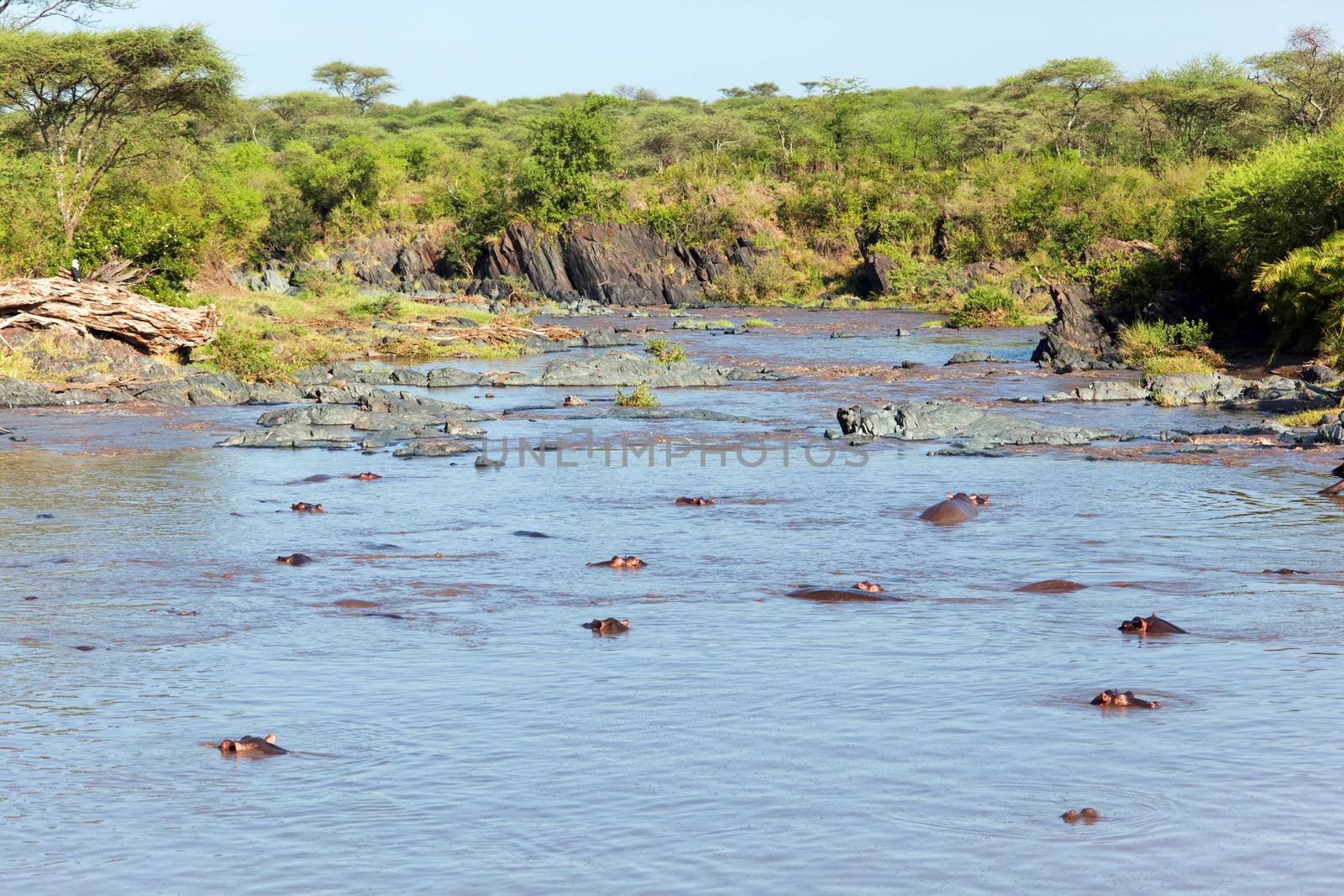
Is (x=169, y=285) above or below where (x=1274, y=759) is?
above

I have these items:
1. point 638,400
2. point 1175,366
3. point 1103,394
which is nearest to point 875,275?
point 1175,366

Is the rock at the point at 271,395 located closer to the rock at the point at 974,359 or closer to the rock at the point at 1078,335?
the rock at the point at 974,359

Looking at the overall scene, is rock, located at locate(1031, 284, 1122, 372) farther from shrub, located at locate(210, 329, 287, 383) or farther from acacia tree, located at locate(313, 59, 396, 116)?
acacia tree, located at locate(313, 59, 396, 116)

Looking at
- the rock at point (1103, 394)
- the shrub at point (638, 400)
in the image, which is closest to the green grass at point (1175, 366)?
the rock at point (1103, 394)

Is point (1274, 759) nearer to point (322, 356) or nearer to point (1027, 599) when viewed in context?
point (1027, 599)

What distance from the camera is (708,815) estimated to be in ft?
16.1

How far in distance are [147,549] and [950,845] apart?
741 cm

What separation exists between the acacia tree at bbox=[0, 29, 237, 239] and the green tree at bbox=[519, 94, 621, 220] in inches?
709

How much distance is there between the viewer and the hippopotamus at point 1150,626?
764cm

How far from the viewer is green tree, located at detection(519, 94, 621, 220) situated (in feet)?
166

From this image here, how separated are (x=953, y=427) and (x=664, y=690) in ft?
38.3

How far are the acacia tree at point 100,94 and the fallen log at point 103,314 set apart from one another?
18.4 ft

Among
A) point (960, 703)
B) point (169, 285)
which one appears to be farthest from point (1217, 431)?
point (169, 285)

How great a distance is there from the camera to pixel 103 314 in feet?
72.5
